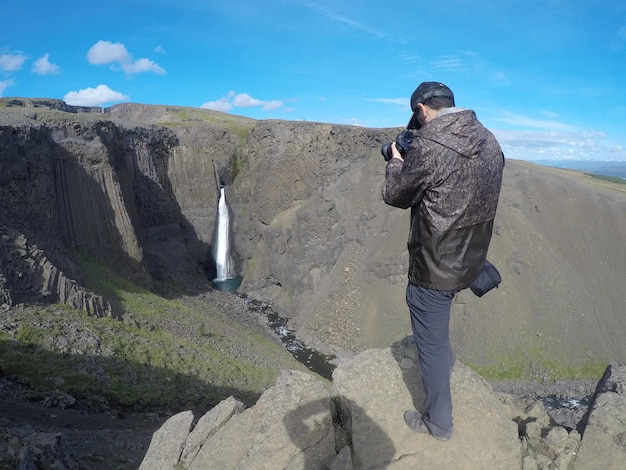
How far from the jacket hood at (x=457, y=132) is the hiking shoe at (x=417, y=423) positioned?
3.15 m

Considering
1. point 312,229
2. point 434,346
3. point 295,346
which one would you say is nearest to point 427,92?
point 434,346

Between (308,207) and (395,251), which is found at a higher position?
(308,207)

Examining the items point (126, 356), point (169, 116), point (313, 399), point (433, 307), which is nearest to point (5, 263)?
point (126, 356)

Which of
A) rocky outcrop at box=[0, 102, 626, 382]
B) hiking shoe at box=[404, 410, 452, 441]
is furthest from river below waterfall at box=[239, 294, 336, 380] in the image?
hiking shoe at box=[404, 410, 452, 441]

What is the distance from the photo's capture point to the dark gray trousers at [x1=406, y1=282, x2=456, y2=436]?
471 centimetres

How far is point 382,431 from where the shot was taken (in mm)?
5359

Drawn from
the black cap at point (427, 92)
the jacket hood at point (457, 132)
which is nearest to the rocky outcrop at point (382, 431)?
the jacket hood at point (457, 132)

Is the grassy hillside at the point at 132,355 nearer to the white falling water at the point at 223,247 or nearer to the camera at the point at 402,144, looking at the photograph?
the camera at the point at 402,144

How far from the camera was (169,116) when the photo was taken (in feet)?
245

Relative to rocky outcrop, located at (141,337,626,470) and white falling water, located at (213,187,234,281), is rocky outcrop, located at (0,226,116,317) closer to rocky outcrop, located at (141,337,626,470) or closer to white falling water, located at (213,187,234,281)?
rocky outcrop, located at (141,337,626,470)

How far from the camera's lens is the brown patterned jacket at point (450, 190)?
4156 millimetres

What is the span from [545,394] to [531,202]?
15123 mm

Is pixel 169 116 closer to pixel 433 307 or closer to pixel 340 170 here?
pixel 340 170

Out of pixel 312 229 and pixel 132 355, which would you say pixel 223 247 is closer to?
pixel 312 229
